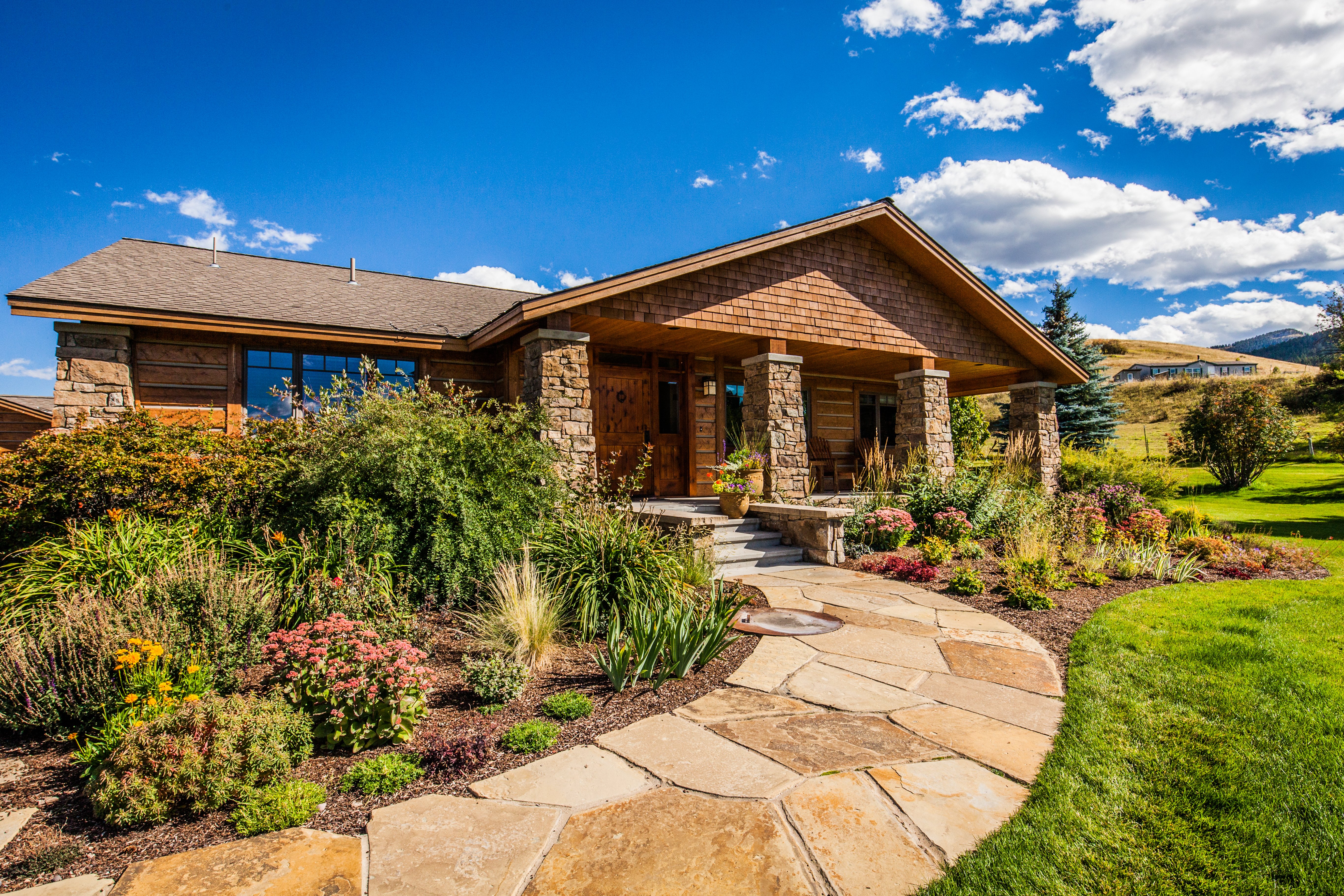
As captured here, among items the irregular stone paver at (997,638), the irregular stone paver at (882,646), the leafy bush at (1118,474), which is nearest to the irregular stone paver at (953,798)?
the irregular stone paver at (882,646)

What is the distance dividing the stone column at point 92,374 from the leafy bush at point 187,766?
673cm

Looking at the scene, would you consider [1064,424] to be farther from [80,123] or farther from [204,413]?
[80,123]

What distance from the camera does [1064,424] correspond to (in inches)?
764

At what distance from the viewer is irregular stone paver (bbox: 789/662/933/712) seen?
3428mm

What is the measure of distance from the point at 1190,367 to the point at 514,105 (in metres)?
67.7

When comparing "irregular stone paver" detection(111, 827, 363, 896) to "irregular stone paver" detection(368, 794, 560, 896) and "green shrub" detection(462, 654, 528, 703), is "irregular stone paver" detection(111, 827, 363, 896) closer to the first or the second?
"irregular stone paver" detection(368, 794, 560, 896)

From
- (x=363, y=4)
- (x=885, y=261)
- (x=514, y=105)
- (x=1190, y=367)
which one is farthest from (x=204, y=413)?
(x=1190, y=367)

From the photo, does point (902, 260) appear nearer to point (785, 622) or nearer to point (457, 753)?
point (785, 622)

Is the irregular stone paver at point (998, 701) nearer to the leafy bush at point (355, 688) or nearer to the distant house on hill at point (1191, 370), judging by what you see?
the leafy bush at point (355, 688)

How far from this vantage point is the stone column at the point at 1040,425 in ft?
40.4

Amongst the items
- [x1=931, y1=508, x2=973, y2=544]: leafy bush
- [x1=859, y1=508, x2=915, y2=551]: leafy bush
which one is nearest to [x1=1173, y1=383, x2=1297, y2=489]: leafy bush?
[x1=931, y1=508, x2=973, y2=544]: leafy bush

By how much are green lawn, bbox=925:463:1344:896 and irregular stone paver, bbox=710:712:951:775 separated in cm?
56

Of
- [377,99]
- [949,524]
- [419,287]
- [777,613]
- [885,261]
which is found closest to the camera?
[777,613]

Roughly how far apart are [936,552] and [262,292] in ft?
32.5
